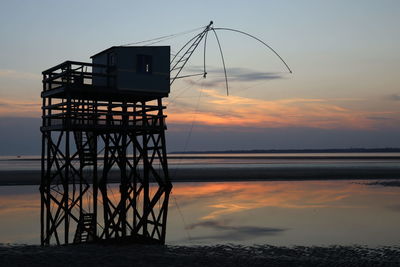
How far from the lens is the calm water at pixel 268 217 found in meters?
23.2

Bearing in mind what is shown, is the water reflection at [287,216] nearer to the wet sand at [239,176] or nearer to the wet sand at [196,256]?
the wet sand at [196,256]

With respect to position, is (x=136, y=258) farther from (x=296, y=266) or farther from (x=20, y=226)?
(x=20, y=226)

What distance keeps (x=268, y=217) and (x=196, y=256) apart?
1381 centimetres

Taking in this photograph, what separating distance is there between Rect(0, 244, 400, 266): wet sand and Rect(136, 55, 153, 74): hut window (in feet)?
30.9

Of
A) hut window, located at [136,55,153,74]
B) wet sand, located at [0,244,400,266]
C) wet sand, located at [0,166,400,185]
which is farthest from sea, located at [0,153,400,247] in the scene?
wet sand, located at [0,166,400,185]

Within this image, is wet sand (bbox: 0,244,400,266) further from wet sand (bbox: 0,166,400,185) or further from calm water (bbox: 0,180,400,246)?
wet sand (bbox: 0,166,400,185)

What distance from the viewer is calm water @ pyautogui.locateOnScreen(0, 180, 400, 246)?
23250 mm

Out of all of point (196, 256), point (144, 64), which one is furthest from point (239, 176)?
point (196, 256)

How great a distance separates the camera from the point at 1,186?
51594 millimetres

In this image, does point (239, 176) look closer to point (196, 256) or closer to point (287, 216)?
point (287, 216)

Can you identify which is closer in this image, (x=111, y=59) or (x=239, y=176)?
(x=111, y=59)

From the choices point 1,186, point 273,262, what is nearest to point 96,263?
point 273,262

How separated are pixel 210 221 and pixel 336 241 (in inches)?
362

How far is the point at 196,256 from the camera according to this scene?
1750 cm
